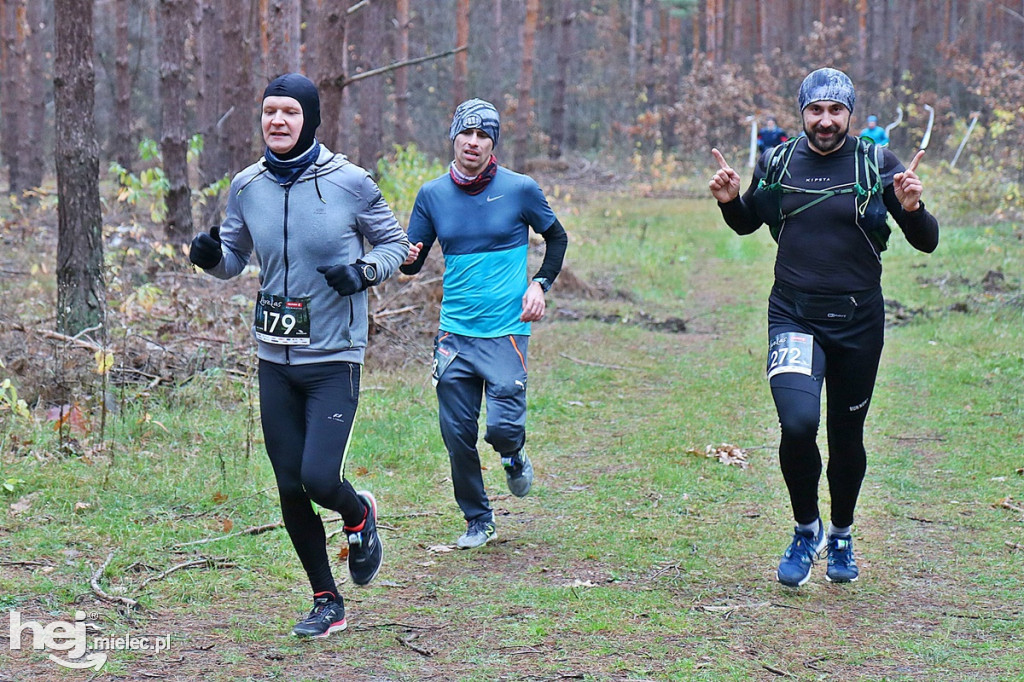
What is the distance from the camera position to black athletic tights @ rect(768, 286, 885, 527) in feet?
16.3

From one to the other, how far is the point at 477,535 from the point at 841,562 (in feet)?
6.14

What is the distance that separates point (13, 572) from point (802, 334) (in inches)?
151

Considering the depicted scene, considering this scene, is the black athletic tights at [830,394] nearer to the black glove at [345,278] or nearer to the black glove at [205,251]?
the black glove at [345,278]

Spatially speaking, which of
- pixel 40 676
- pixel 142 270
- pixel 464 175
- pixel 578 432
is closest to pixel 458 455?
pixel 464 175

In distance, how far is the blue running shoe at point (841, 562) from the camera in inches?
210

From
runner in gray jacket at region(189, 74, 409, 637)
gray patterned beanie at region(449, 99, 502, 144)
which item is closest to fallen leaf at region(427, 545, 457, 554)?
runner in gray jacket at region(189, 74, 409, 637)

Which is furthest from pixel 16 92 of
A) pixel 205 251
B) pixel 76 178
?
pixel 205 251

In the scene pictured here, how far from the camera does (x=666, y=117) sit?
42.8 meters

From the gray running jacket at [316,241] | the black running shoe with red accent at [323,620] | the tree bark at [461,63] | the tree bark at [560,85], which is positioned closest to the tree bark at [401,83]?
the tree bark at [461,63]

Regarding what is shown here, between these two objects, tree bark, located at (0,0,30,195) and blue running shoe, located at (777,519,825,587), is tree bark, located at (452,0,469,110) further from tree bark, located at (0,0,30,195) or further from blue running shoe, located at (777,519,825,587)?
blue running shoe, located at (777,519,825,587)

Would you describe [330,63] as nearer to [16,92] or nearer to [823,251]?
[823,251]

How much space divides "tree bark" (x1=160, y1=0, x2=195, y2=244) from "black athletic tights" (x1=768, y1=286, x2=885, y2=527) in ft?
32.0

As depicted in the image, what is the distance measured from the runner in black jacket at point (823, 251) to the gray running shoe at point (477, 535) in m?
1.63

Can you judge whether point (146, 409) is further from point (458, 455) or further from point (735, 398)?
point (735, 398)
